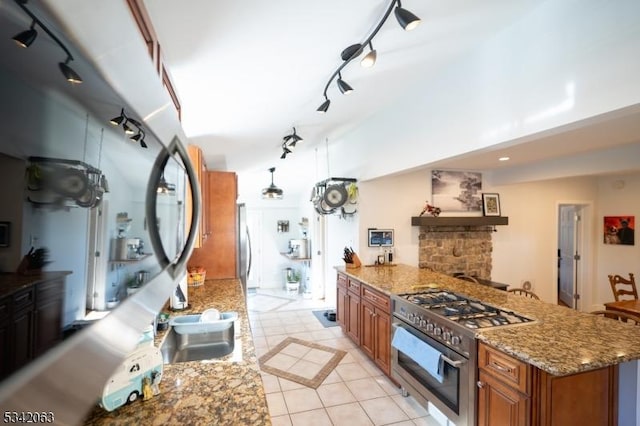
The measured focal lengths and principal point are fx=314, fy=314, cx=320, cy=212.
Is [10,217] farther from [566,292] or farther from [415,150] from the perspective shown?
[566,292]

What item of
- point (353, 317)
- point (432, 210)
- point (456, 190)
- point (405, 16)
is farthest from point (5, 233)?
point (456, 190)

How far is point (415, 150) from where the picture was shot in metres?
2.93

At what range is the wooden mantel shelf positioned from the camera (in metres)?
4.21

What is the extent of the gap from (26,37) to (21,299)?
7.5 inches

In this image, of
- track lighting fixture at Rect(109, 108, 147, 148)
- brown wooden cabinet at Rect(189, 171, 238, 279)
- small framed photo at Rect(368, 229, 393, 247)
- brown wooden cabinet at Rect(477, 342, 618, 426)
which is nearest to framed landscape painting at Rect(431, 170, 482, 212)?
small framed photo at Rect(368, 229, 393, 247)

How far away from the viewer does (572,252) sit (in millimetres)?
5395

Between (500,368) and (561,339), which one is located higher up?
(561,339)

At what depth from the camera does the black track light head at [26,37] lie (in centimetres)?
21

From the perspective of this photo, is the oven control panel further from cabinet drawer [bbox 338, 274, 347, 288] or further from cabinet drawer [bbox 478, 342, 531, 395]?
cabinet drawer [bbox 338, 274, 347, 288]

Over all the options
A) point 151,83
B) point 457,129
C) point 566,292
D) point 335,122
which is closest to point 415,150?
point 457,129

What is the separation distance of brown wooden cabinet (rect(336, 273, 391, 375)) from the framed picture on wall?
14.5 ft

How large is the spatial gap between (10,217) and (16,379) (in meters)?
0.11

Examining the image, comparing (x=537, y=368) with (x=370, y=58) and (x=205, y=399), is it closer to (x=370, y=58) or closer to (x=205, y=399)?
(x=205, y=399)

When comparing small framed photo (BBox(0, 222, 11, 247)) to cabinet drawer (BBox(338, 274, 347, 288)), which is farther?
cabinet drawer (BBox(338, 274, 347, 288))
